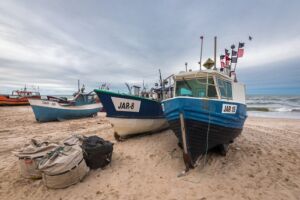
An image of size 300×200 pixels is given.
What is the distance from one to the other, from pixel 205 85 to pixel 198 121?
1.52m

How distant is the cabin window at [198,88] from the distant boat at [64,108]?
40.3ft

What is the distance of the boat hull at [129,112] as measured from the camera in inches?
310

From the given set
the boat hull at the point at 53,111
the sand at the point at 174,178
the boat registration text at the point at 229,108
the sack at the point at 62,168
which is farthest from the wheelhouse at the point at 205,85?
the boat hull at the point at 53,111

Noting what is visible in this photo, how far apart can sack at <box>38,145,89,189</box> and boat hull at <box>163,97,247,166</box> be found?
284cm

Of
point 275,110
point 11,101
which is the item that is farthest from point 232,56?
point 11,101

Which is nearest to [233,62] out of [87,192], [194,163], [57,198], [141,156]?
[194,163]

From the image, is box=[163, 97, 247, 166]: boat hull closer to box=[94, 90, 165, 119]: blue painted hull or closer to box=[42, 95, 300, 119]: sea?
box=[94, 90, 165, 119]: blue painted hull

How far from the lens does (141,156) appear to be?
619 cm

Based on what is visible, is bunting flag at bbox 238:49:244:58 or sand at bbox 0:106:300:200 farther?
bunting flag at bbox 238:49:244:58

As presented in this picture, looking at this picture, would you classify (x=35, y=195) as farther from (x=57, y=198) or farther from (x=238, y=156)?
(x=238, y=156)

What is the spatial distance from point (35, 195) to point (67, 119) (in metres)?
13.0

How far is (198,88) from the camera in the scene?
6.23 metres

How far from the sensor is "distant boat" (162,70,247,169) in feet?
16.7

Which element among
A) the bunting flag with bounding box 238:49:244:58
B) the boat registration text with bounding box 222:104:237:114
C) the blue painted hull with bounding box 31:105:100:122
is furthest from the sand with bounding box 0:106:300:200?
the blue painted hull with bounding box 31:105:100:122
